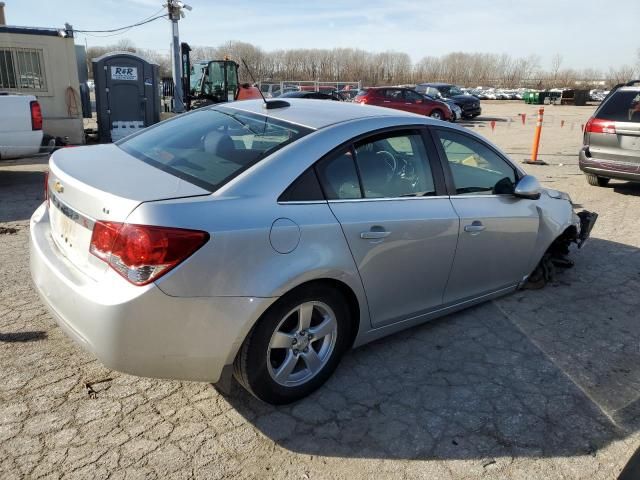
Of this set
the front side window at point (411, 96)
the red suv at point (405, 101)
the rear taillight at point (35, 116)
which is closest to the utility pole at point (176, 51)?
the red suv at point (405, 101)

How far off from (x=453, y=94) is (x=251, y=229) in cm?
2907

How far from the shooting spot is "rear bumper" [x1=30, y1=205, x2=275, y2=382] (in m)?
2.25

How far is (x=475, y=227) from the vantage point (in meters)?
3.52

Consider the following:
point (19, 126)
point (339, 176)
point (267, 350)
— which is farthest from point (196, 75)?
point (267, 350)

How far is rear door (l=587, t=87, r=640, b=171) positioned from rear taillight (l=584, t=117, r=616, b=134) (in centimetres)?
3

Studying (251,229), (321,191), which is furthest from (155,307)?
Answer: (321,191)

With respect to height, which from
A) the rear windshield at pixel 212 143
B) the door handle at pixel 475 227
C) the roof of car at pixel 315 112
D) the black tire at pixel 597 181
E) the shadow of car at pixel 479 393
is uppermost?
the roof of car at pixel 315 112

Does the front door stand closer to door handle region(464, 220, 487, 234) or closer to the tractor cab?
door handle region(464, 220, 487, 234)

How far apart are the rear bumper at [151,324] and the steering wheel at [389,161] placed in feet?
4.06

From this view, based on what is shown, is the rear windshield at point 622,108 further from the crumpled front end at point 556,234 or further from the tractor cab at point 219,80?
the tractor cab at point 219,80

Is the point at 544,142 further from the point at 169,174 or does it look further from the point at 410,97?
the point at 169,174

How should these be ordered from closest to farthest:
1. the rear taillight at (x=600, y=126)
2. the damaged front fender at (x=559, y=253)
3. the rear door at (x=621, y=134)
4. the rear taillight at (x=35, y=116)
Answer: the damaged front fender at (x=559, y=253), the rear taillight at (x=35, y=116), the rear door at (x=621, y=134), the rear taillight at (x=600, y=126)

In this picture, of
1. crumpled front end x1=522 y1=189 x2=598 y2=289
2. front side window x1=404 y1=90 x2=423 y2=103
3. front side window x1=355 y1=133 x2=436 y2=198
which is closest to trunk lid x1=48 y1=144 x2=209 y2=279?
front side window x1=355 y1=133 x2=436 y2=198

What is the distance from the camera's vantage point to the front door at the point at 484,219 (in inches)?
139
